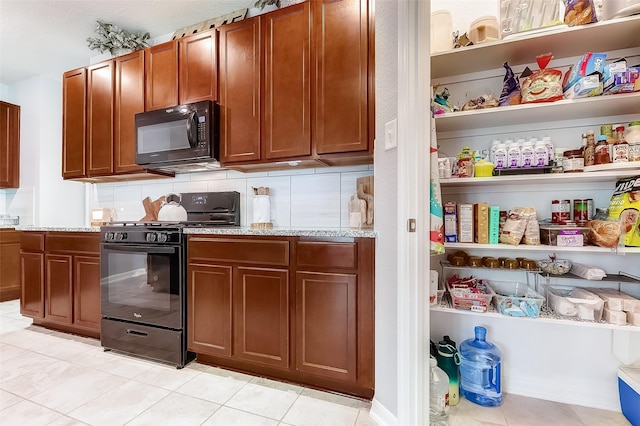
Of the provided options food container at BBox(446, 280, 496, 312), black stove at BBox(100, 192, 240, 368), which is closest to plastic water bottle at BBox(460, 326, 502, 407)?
food container at BBox(446, 280, 496, 312)

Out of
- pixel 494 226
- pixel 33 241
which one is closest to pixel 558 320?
pixel 494 226

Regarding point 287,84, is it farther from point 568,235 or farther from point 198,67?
point 568,235

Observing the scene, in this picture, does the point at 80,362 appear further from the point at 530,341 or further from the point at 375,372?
the point at 530,341

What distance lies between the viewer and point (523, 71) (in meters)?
1.55

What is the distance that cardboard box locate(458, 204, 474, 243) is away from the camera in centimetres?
151

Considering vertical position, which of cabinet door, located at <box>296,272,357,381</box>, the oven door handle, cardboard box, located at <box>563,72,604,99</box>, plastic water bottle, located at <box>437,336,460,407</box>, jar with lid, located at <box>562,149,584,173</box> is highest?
cardboard box, located at <box>563,72,604,99</box>

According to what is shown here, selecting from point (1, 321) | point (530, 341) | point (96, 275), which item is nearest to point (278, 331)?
point (530, 341)

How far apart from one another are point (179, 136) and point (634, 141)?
2663 mm

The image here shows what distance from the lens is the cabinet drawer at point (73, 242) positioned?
218 cm

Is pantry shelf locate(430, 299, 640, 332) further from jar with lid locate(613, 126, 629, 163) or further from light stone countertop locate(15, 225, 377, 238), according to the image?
jar with lid locate(613, 126, 629, 163)

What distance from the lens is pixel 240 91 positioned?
6.73 feet

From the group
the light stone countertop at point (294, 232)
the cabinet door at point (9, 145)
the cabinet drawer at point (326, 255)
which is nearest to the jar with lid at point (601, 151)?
the light stone countertop at point (294, 232)

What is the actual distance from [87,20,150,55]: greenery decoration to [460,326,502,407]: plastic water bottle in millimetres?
3572

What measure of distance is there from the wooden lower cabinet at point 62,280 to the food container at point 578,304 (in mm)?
2968
